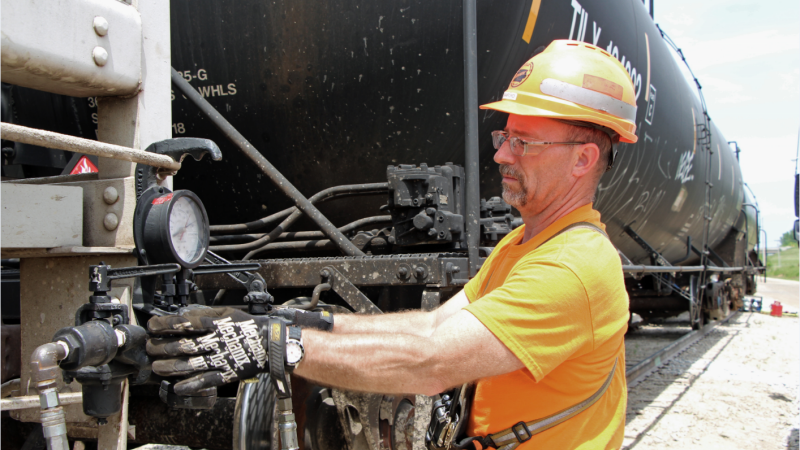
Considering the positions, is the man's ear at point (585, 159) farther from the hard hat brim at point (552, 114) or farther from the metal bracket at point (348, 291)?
the metal bracket at point (348, 291)

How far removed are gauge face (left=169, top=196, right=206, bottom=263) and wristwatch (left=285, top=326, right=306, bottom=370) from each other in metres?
0.53

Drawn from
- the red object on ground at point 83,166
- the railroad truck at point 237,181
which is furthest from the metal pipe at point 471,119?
the red object on ground at point 83,166

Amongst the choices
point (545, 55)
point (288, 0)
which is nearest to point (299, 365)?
point (545, 55)

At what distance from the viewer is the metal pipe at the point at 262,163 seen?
2.60 m

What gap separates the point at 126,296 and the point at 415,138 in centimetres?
161

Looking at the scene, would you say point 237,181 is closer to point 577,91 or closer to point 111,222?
point 111,222

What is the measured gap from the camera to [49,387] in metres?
1.30

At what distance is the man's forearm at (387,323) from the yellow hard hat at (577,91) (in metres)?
0.78

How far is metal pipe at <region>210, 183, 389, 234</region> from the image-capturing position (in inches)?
114

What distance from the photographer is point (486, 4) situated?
287 cm

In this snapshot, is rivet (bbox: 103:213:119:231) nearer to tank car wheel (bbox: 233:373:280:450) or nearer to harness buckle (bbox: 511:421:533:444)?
tank car wheel (bbox: 233:373:280:450)

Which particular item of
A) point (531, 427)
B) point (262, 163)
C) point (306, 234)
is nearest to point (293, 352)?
point (531, 427)

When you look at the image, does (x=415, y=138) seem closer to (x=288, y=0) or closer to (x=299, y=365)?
(x=288, y=0)

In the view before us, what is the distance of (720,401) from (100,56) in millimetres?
6082
